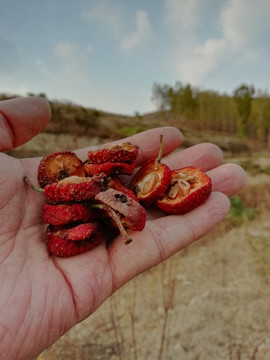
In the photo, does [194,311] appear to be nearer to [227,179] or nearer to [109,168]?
[227,179]

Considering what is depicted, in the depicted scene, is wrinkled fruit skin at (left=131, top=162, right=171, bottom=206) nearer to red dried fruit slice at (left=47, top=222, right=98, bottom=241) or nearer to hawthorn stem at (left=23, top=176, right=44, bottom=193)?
red dried fruit slice at (left=47, top=222, right=98, bottom=241)

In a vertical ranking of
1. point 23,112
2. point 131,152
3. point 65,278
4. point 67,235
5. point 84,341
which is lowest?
point 84,341

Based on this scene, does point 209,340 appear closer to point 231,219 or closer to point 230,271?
point 230,271

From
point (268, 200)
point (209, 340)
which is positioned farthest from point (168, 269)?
point (268, 200)

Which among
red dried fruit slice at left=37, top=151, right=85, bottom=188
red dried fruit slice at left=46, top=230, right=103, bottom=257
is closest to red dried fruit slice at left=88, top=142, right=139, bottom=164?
red dried fruit slice at left=37, top=151, right=85, bottom=188

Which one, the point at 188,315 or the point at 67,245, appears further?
the point at 188,315

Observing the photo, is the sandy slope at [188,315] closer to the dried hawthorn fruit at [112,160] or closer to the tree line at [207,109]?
the dried hawthorn fruit at [112,160]

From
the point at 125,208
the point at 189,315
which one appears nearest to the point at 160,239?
the point at 125,208
